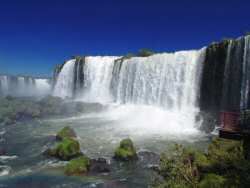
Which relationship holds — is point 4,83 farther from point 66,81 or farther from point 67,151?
point 67,151

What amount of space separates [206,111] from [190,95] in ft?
8.93

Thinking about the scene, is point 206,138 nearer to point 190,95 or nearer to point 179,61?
point 190,95

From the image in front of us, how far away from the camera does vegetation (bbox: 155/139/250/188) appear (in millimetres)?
7668

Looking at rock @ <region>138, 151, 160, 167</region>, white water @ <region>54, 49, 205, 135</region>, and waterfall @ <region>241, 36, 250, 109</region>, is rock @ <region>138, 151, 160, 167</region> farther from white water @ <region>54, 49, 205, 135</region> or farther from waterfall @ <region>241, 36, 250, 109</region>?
waterfall @ <region>241, 36, 250, 109</region>

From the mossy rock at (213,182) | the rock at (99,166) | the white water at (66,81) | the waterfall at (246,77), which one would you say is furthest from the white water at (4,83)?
the mossy rock at (213,182)

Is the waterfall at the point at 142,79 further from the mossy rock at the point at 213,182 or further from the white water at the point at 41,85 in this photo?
the mossy rock at the point at 213,182

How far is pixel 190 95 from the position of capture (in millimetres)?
27422

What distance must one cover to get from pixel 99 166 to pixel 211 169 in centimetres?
618

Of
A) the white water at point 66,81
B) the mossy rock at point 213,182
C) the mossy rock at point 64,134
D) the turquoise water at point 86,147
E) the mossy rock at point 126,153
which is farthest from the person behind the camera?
the white water at point 66,81

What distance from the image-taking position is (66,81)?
4738 cm

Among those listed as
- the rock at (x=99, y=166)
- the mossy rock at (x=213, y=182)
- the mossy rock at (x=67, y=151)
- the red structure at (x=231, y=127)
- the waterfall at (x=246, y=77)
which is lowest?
the rock at (x=99, y=166)

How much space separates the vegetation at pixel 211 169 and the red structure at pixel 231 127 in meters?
0.45

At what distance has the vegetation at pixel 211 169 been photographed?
7.67 m

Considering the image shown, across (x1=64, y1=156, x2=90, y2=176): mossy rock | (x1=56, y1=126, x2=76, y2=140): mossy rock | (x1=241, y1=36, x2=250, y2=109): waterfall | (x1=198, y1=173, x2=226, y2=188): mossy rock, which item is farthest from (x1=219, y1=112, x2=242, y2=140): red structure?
(x1=56, y1=126, x2=76, y2=140): mossy rock
